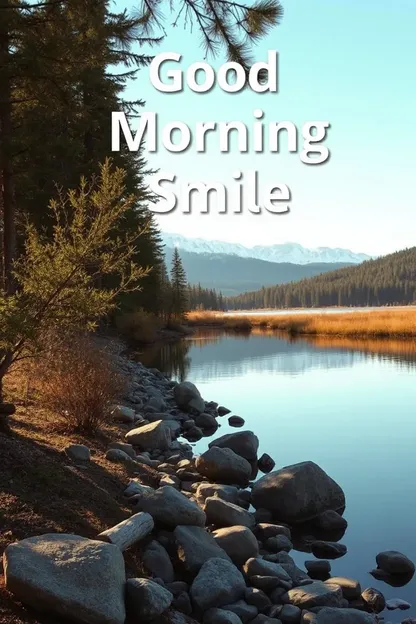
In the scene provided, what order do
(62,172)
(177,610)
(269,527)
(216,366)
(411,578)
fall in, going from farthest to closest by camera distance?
(216,366) < (62,172) < (269,527) < (411,578) < (177,610)

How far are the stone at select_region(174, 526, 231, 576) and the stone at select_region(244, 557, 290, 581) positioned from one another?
222mm

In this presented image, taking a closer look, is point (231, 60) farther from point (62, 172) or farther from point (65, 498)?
point (62, 172)

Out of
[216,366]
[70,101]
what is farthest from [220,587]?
[216,366]

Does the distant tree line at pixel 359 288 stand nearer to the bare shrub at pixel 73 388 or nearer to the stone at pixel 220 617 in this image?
the bare shrub at pixel 73 388

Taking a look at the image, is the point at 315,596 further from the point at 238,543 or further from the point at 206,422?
the point at 206,422

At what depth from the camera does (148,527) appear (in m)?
5.89

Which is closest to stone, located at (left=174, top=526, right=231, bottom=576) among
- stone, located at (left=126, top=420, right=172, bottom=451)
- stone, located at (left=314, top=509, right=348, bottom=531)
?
stone, located at (left=314, top=509, right=348, bottom=531)

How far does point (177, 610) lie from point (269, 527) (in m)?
2.72

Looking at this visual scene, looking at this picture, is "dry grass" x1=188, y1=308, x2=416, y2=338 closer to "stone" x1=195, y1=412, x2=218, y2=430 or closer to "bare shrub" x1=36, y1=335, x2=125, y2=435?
"stone" x1=195, y1=412, x2=218, y2=430

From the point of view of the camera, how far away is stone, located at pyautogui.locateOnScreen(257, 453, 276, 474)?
10.9 metres

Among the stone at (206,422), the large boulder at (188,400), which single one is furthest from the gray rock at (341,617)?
the large boulder at (188,400)

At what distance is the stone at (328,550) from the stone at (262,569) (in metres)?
1.32

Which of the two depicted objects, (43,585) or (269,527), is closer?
(43,585)

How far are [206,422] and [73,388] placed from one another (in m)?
5.40
